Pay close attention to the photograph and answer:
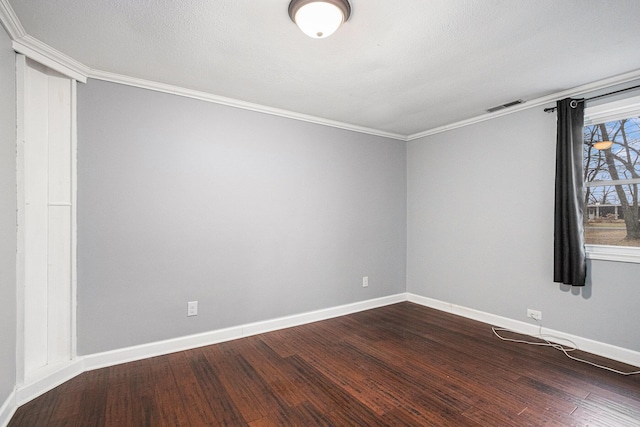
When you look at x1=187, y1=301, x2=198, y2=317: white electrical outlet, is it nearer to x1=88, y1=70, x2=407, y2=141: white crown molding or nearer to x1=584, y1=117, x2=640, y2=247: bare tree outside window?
x1=88, y1=70, x2=407, y2=141: white crown molding

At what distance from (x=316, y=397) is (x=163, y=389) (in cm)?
111

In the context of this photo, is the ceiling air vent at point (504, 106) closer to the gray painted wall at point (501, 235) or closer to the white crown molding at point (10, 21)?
the gray painted wall at point (501, 235)

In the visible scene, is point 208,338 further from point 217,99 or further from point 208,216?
point 217,99

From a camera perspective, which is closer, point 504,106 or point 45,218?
point 45,218

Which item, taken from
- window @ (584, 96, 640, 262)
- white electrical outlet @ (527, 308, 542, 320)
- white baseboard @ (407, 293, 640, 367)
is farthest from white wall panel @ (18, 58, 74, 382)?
window @ (584, 96, 640, 262)

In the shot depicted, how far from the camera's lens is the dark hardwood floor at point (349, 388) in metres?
1.88

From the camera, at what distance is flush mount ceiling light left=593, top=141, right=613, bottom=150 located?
2803mm

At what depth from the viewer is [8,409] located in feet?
6.05

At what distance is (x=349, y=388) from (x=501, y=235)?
2.48m

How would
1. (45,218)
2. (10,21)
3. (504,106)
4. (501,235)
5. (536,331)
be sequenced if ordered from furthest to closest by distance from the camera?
(501,235)
(504,106)
(536,331)
(45,218)
(10,21)

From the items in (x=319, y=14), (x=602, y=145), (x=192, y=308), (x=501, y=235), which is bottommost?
(x=192, y=308)

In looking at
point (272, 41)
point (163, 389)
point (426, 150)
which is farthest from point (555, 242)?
point (163, 389)

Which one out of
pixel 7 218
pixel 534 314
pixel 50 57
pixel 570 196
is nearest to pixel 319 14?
pixel 50 57

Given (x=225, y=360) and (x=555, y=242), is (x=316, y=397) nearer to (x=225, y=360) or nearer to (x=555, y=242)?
(x=225, y=360)
